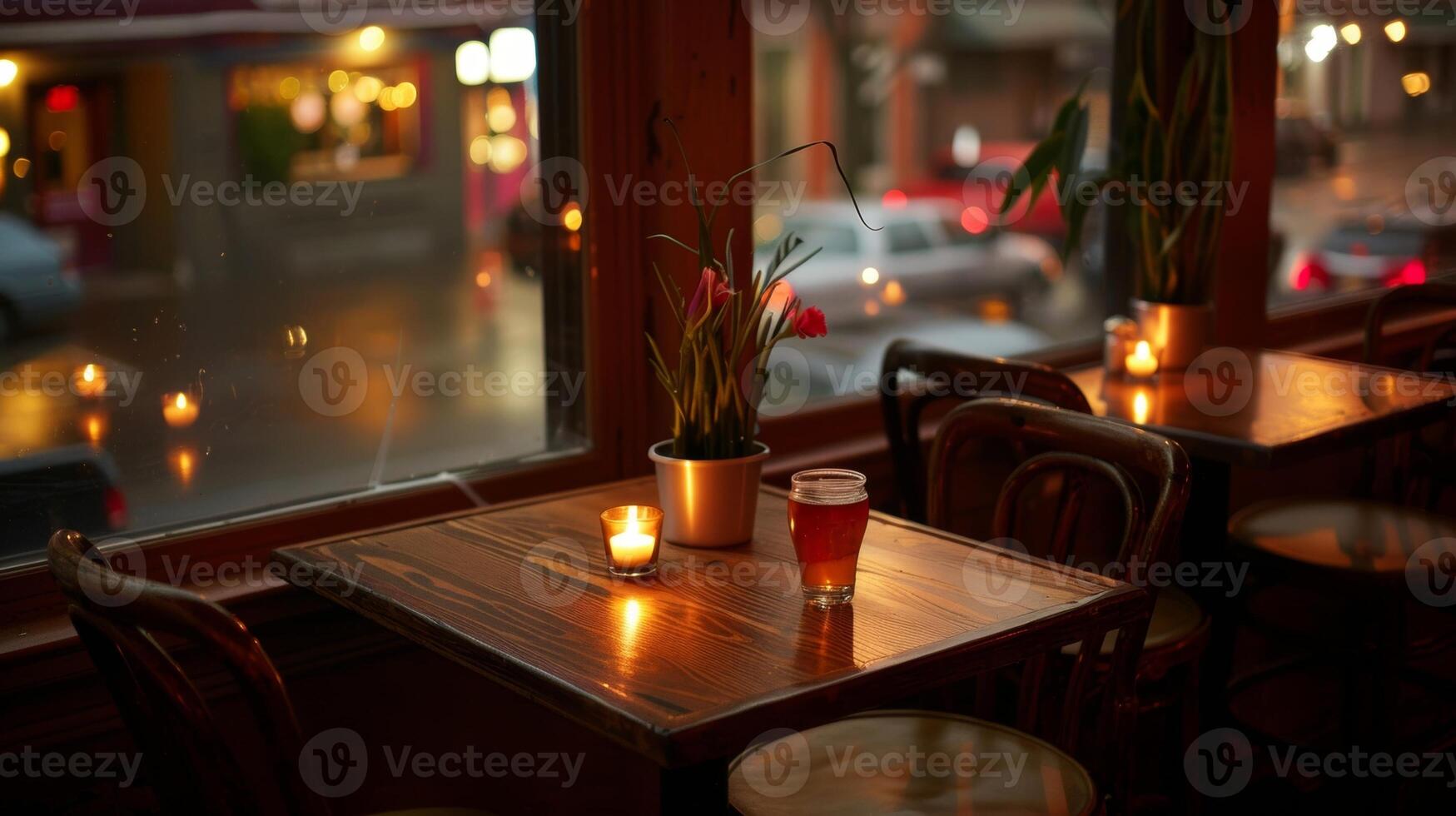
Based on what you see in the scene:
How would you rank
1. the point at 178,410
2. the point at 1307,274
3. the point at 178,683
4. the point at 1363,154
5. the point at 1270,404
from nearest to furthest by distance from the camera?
1. the point at 178,683
2. the point at 178,410
3. the point at 1270,404
4. the point at 1307,274
5. the point at 1363,154

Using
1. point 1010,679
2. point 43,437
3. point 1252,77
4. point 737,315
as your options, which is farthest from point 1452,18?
point 43,437

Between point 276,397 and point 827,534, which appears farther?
point 276,397

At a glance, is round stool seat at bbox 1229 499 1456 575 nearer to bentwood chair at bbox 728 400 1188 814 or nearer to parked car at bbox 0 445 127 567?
bentwood chair at bbox 728 400 1188 814

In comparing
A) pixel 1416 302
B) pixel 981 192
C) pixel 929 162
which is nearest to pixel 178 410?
pixel 1416 302

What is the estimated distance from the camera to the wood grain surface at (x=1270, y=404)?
2.24 m

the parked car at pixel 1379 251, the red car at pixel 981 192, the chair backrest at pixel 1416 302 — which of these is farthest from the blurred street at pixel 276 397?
the parked car at pixel 1379 251

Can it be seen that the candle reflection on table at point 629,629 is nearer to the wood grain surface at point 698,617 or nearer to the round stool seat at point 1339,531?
the wood grain surface at point 698,617

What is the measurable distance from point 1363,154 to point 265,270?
3688 millimetres

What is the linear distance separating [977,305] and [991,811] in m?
3.73

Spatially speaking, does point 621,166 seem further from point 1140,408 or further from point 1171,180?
point 1171,180

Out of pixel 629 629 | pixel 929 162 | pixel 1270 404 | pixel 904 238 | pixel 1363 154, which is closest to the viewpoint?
pixel 629 629

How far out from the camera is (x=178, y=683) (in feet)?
3.82

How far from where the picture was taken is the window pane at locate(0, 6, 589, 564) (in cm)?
182

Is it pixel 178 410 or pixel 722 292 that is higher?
pixel 722 292
